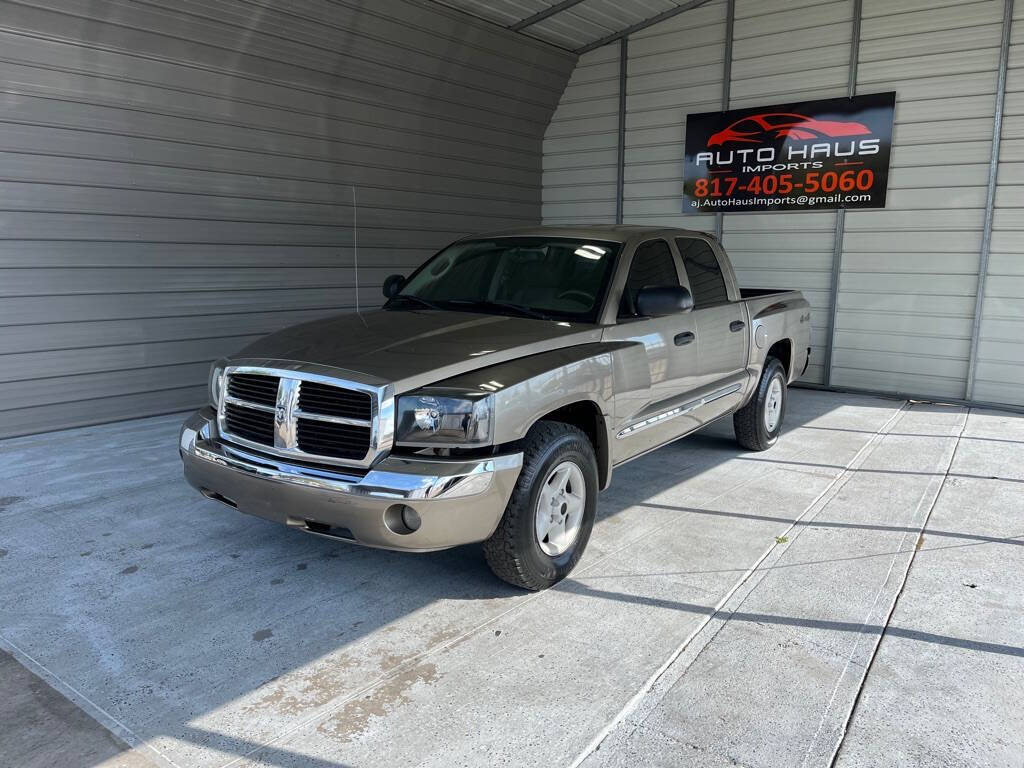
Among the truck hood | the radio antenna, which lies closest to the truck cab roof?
the truck hood

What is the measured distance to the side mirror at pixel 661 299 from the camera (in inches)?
173

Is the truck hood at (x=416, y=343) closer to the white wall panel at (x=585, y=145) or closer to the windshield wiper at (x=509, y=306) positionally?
the windshield wiper at (x=509, y=306)

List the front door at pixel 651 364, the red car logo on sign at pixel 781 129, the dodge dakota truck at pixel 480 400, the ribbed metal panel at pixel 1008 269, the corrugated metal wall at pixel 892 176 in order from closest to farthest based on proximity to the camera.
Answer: the dodge dakota truck at pixel 480 400 < the front door at pixel 651 364 < the ribbed metal panel at pixel 1008 269 < the corrugated metal wall at pixel 892 176 < the red car logo on sign at pixel 781 129

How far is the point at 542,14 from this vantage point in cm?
990

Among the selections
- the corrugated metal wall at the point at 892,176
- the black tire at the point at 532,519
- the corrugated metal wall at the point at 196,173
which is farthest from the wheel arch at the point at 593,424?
the corrugated metal wall at the point at 892,176

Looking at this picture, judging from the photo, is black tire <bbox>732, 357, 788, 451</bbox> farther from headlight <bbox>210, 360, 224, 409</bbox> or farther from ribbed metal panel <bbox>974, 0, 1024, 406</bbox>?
headlight <bbox>210, 360, 224, 409</bbox>

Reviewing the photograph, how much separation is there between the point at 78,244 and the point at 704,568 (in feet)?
20.1

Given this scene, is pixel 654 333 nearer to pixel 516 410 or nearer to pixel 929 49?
pixel 516 410

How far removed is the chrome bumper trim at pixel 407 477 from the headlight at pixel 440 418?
9 centimetres

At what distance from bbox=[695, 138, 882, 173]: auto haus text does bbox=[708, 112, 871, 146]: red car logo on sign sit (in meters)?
0.12

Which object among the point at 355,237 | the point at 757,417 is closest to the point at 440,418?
the point at 757,417

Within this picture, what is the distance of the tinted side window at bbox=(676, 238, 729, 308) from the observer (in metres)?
5.39

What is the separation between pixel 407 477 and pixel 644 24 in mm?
9755

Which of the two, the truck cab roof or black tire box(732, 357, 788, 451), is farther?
black tire box(732, 357, 788, 451)
